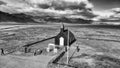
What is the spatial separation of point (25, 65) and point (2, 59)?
569 centimetres

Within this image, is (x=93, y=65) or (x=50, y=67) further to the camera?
(x=93, y=65)

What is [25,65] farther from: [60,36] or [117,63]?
[117,63]

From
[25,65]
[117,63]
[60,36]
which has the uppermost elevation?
[60,36]

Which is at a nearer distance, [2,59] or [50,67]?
[50,67]

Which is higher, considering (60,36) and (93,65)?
(60,36)

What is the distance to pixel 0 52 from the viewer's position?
2145 cm

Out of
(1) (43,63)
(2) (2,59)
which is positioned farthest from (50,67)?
(2) (2,59)

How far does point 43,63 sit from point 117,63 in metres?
14.2

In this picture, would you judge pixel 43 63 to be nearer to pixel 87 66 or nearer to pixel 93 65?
pixel 87 66

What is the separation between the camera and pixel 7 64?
666 inches

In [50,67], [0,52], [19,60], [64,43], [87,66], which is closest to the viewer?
[50,67]

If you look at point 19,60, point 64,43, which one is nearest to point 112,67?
point 64,43

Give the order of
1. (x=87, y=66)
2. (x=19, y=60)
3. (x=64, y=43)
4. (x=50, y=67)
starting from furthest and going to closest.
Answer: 1. (x=64, y=43)
2. (x=19, y=60)
3. (x=87, y=66)
4. (x=50, y=67)

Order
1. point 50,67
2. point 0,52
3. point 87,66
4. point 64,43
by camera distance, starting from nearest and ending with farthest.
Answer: point 50,67, point 87,66, point 0,52, point 64,43
